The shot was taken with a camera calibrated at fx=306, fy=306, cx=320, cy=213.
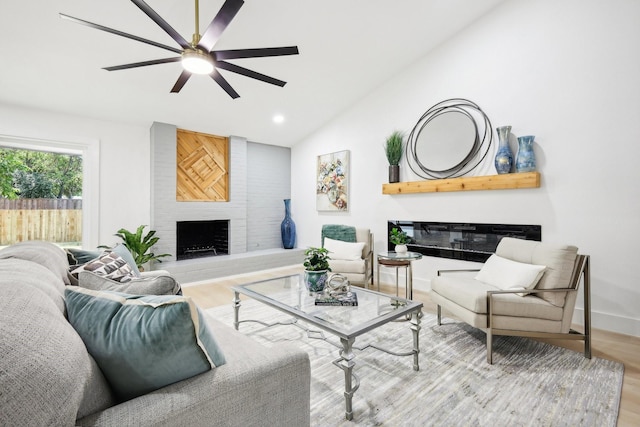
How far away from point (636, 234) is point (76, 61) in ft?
18.4

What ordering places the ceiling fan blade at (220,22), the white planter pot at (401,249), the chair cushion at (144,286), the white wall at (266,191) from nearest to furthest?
the chair cushion at (144,286), the ceiling fan blade at (220,22), the white planter pot at (401,249), the white wall at (266,191)

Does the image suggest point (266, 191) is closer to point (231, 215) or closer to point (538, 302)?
point (231, 215)

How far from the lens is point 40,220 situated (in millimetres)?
3951

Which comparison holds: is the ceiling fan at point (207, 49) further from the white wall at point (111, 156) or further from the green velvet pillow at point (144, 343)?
the white wall at point (111, 156)

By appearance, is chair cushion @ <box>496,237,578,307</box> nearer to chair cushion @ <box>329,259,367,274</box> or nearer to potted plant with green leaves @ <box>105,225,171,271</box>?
chair cushion @ <box>329,259,367,274</box>

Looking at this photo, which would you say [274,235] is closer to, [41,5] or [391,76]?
[391,76]

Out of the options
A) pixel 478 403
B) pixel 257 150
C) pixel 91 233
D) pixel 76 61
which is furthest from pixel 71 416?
pixel 257 150

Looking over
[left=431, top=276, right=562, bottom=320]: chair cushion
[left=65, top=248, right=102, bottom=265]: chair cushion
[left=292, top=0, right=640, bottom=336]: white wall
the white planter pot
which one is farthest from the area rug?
[left=65, top=248, right=102, bottom=265]: chair cushion

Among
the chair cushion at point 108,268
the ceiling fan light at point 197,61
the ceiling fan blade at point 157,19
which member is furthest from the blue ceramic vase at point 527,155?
the chair cushion at point 108,268

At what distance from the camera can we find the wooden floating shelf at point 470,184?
10.3 ft

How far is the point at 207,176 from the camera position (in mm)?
5297

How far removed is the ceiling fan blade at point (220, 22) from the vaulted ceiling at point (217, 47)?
0.94 metres

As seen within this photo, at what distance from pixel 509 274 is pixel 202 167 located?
4.68 m

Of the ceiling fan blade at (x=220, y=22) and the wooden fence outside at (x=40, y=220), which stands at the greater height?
the ceiling fan blade at (x=220, y=22)
